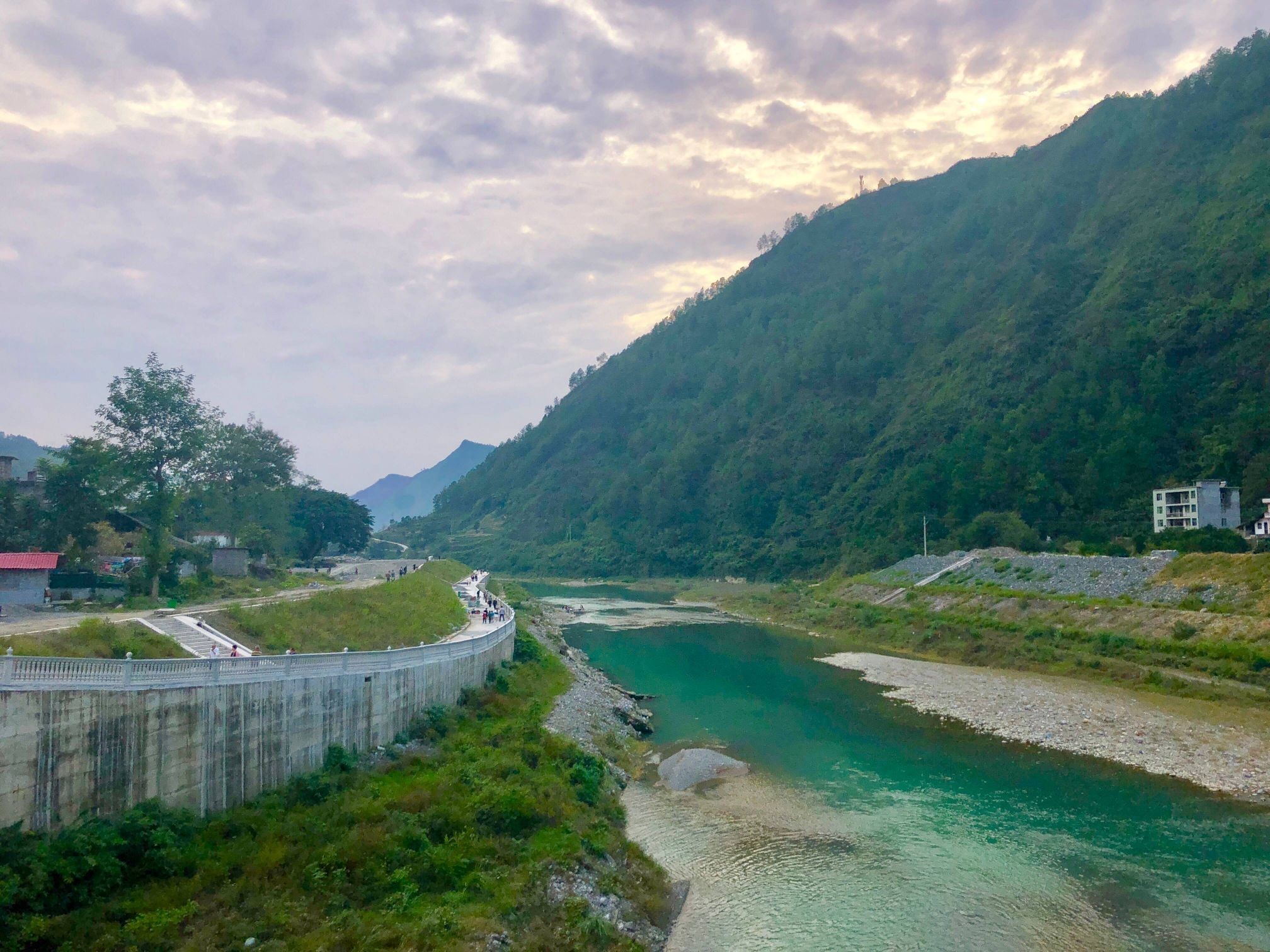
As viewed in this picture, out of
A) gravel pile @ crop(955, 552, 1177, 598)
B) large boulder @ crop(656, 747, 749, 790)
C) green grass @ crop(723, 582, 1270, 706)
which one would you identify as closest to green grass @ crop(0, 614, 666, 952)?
large boulder @ crop(656, 747, 749, 790)

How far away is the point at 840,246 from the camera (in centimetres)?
19500

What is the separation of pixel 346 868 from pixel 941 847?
45.9 ft

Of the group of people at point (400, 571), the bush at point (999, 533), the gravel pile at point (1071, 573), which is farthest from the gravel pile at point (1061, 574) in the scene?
the group of people at point (400, 571)

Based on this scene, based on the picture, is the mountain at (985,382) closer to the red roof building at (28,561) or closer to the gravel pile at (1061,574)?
the gravel pile at (1061,574)

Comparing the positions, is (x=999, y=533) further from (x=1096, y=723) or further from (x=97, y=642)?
(x=97, y=642)

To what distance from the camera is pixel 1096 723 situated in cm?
2938

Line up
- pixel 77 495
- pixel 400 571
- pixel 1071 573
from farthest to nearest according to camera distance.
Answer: pixel 400 571, pixel 1071 573, pixel 77 495

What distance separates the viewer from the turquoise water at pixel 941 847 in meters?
15.3

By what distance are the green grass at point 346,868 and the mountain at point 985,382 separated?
7013cm

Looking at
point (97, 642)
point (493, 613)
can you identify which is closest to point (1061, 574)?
point (493, 613)

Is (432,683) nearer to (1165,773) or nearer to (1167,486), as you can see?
(1165,773)

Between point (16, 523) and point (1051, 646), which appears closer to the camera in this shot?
point (16, 523)

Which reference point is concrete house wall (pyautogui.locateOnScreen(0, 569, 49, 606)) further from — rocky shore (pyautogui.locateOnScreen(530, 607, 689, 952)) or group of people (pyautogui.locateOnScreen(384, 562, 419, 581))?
group of people (pyautogui.locateOnScreen(384, 562, 419, 581))

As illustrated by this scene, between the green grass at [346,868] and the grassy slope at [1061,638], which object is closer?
the green grass at [346,868]
